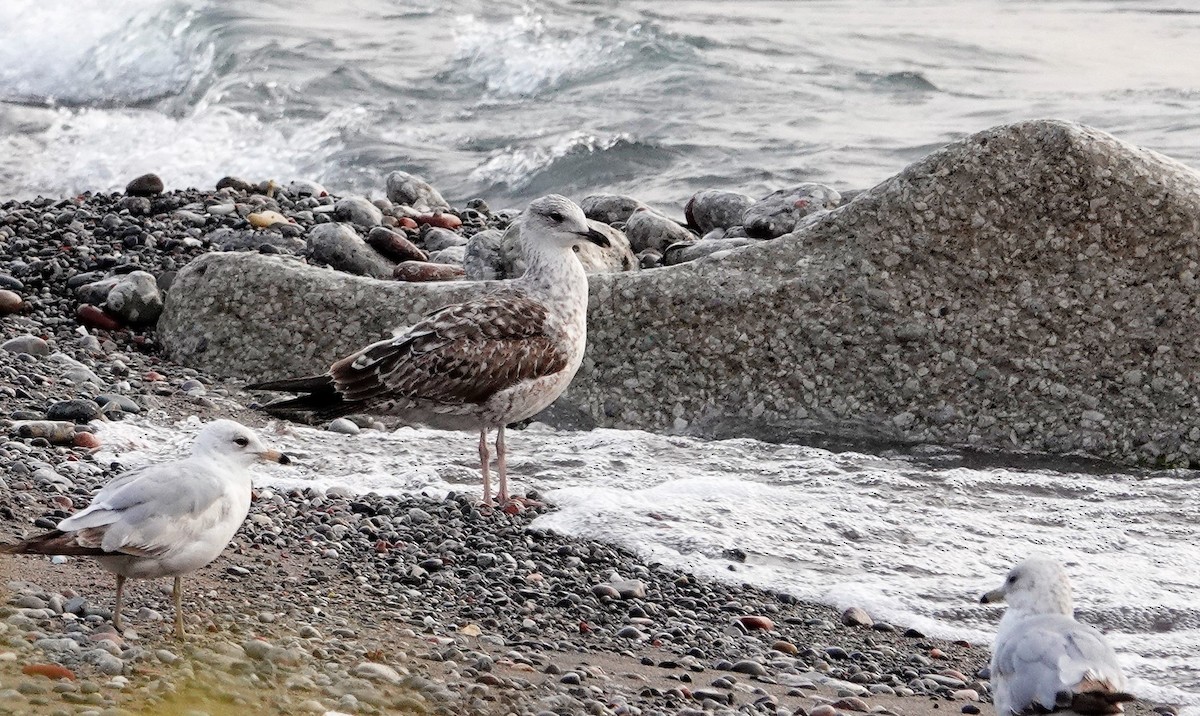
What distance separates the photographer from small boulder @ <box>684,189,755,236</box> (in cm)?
1191

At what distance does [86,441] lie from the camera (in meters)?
6.90

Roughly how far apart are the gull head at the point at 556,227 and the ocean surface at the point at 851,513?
1126mm

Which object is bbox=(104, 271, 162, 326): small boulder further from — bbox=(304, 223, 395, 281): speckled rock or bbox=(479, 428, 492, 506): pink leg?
bbox=(479, 428, 492, 506): pink leg

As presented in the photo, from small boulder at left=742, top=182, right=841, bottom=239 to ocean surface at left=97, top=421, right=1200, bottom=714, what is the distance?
293 centimetres

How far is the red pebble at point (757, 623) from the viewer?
572 centimetres

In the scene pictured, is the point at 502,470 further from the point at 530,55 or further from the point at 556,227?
the point at 530,55

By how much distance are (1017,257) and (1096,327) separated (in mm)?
576

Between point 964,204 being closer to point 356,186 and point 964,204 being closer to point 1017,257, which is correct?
point 1017,257

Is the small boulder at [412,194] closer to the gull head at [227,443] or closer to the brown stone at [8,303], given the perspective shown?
the brown stone at [8,303]

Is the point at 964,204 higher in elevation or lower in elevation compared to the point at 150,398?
higher

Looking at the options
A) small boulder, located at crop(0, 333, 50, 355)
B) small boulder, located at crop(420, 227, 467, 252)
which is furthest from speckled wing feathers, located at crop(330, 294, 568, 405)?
small boulder, located at crop(420, 227, 467, 252)

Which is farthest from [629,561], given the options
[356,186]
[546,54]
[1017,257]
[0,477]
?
[546,54]

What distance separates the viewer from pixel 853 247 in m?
8.60

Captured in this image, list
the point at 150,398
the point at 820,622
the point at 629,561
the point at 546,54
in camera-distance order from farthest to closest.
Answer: the point at 546,54
the point at 150,398
the point at 629,561
the point at 820,622
